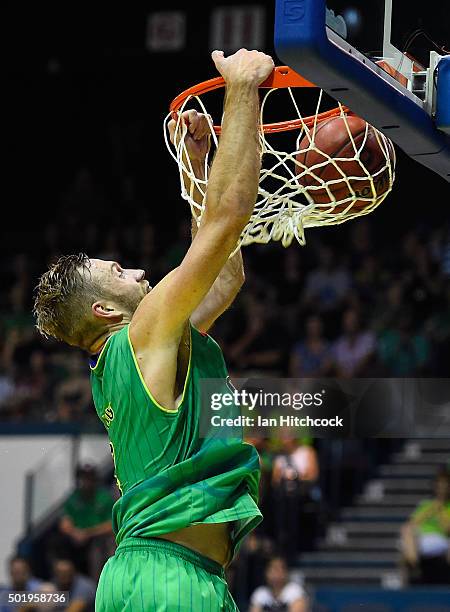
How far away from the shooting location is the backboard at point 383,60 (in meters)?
3.08

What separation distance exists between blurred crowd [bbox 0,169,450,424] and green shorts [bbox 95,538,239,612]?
685 cm

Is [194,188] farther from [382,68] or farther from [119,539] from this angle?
[119,539]

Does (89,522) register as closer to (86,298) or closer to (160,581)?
(86,298)

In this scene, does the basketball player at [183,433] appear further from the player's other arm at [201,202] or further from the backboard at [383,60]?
the player's other arm at [201,202]

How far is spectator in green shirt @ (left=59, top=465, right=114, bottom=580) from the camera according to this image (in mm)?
9414

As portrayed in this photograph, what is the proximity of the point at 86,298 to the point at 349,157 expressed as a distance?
3.28ft

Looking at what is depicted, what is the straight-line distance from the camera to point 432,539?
8891mm

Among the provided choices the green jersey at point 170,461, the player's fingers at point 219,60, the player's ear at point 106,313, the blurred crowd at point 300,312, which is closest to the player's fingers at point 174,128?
the player's fingers at point 219,60

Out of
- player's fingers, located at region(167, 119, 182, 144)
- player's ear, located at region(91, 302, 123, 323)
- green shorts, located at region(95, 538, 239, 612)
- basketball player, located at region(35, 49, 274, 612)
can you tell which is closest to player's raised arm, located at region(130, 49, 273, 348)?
basketball player, located at region(35, 49, 274, 612)

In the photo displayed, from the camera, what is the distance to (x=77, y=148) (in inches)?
587

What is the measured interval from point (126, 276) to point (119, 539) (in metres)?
0.76

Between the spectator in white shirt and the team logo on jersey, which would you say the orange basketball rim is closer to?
the team logo on jersey

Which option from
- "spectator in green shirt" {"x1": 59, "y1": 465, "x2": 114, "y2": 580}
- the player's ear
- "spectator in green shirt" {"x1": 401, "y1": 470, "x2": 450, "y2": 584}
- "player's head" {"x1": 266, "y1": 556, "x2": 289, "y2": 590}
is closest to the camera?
the player's ear

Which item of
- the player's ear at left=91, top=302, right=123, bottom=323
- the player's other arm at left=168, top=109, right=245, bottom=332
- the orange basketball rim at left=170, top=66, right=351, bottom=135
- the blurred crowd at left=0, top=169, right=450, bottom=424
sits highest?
the orange basketball rim at left=170, top=66, right=351, bottom=135
